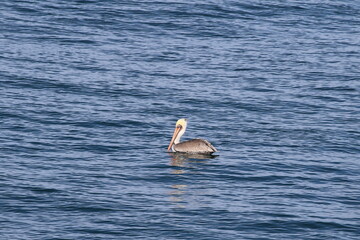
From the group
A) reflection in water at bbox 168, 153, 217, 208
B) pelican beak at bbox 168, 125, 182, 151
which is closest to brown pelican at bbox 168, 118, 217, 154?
pelican beak at bbox 168, 125, 182, 151

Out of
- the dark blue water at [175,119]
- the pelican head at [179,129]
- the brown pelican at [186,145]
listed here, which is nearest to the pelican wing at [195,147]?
the brown pelican at [186,145]

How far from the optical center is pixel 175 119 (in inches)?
1390

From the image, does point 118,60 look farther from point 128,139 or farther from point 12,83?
point 128,139

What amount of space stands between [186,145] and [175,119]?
418cm

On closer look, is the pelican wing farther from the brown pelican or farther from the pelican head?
the pelican head

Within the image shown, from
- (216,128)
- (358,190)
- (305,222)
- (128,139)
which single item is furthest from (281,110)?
(305,222)

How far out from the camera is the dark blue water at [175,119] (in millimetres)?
23844

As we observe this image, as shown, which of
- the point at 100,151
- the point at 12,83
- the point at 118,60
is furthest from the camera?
the point at 118,60

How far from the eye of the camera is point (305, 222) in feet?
77.4

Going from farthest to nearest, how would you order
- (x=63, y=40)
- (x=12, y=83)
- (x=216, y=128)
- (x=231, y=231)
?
1. (x=63, y=40)
2. (x=12, y=83)
3. (x=216, y=128)
4. (x=231, y=231)

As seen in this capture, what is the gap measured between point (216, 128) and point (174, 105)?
389cm

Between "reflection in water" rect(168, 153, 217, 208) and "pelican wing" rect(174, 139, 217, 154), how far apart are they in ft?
0.59

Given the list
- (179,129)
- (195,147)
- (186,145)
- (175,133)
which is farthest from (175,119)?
(195,147)

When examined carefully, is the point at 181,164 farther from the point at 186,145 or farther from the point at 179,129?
the point at 179,129
